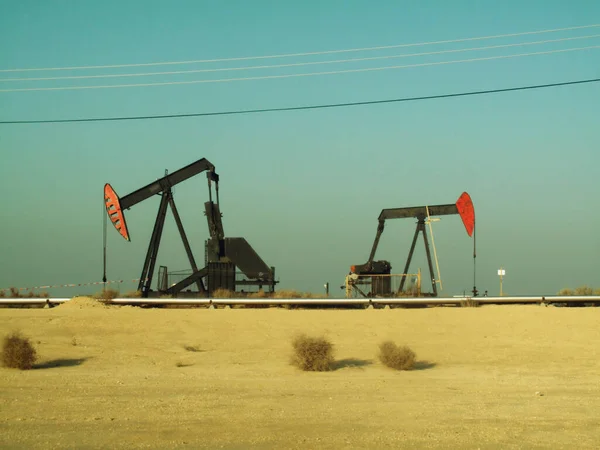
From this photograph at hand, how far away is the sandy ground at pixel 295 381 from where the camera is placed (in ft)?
33.3

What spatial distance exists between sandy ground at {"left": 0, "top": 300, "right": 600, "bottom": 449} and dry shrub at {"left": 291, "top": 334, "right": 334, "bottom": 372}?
0.29 m

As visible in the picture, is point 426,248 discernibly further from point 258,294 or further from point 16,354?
point 16,354

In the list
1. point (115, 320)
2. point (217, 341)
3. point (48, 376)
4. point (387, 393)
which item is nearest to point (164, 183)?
point (115, 320)

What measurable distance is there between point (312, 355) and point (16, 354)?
250 inches

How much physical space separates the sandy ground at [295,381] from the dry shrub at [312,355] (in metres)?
0.29

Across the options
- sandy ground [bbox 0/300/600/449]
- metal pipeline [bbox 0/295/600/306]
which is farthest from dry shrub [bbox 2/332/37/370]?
metal pipeline [bbox 0/295/600/306]

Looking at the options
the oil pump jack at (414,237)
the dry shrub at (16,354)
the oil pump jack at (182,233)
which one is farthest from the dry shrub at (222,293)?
the dry shrub at (16,354)

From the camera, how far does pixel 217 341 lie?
21.0 m

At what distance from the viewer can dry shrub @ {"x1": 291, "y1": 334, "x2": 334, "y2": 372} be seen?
16750 millimetres

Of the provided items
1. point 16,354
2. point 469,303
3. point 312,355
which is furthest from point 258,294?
point 16,354

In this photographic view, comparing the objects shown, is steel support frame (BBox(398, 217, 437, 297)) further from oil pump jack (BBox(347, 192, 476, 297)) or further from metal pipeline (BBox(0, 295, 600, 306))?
metal pipeline (BBox(0, 295, 600, 306))

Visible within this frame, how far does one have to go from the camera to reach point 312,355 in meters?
16.8

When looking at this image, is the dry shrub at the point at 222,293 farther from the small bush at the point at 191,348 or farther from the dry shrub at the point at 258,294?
the small bush at the point at 191,348

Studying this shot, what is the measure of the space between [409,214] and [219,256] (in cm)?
971
